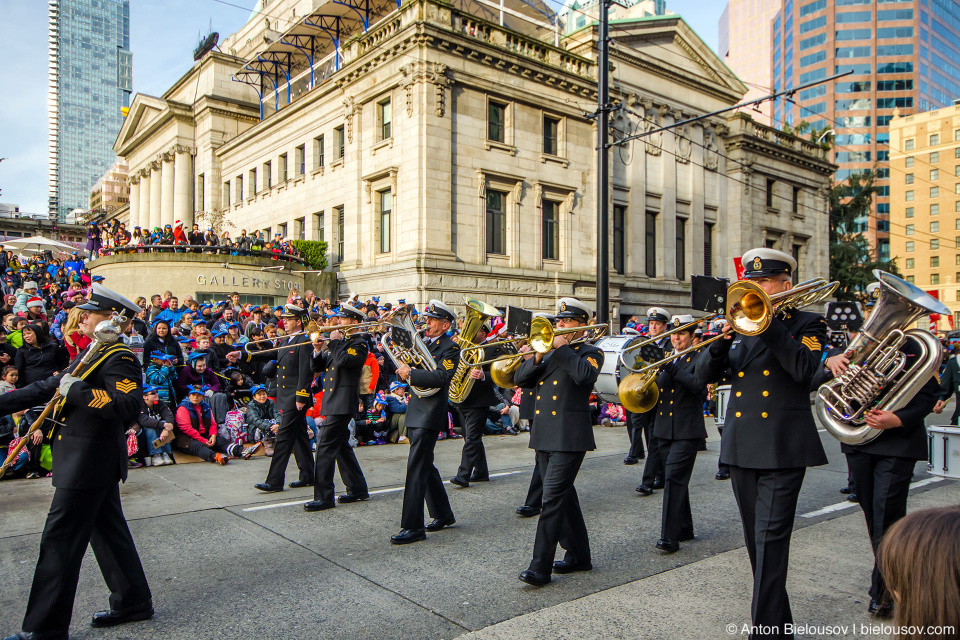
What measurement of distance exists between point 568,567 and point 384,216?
20.7 m

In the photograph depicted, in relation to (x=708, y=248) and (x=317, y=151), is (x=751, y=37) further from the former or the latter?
(x=317, y=151)

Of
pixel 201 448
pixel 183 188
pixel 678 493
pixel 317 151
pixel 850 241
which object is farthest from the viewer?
pixel 850 241

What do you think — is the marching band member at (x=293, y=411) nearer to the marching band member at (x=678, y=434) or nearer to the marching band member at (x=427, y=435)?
the marching band member at (x=427, y=435)

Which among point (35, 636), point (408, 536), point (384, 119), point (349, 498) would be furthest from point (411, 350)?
point (384, 119)

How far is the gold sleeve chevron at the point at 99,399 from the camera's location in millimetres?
4199

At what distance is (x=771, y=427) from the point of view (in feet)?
13.9

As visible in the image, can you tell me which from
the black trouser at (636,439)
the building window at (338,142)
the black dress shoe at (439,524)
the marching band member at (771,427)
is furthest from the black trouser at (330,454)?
the building window at (338,142)

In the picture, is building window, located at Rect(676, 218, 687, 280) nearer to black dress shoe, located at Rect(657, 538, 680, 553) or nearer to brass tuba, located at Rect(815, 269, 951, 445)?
black dress shoe, located at Rect(657, 538, 680, 553)

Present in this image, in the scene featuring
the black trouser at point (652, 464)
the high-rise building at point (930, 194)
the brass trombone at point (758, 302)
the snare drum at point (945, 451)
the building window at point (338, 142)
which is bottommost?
the black trouser at point (652, 464)

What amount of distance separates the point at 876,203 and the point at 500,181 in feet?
333

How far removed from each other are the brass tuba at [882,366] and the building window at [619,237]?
24.6 meters

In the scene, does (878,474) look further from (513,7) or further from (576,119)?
(513,7)

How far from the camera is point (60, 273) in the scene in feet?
82.4

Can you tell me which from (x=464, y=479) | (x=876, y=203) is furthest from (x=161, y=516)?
(x=876, y=203)
